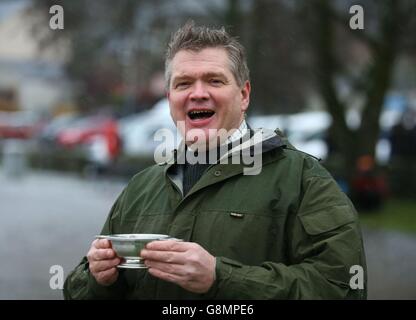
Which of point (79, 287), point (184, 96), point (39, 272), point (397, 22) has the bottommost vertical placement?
point (39, 272)

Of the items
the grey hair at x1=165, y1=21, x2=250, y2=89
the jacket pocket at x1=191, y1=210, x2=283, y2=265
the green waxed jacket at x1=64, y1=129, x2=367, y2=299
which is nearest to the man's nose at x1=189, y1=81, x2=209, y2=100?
the grey hair at x1=165, y1=21, x2=250, y2=89

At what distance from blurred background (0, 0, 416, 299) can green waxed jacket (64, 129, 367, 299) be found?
21.1ft

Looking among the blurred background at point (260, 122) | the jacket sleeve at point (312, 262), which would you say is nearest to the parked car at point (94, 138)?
the blurred background at point (260, 122)

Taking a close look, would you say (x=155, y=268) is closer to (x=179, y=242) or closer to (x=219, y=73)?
(x=179, y=242)

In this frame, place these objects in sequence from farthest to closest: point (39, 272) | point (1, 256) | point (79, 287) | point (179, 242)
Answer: point (1, 256), point (39, 272), point (79, 287), point (179, 242)

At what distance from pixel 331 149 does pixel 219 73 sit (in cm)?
1757

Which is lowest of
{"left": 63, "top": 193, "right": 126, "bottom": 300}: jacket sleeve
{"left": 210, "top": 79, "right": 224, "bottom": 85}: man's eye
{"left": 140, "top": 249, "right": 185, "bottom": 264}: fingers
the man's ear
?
{"left": 63, "top": 193, "right": 126, "bottom": 300}: jacket sleeve

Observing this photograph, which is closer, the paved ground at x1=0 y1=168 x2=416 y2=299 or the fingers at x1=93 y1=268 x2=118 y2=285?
the fingers at x1=93 y1=268 x2=118 y2=285

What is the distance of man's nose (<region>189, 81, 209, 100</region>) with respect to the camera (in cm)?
304

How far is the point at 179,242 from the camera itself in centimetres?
271

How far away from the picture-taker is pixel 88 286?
10.0ft

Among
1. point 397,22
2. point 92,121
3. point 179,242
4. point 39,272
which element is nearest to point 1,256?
point 39,272

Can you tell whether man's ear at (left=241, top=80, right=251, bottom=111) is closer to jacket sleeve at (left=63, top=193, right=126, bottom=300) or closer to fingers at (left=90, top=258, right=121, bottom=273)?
jacket sleeve at (left=63, top=193, right=126, bottom=300)

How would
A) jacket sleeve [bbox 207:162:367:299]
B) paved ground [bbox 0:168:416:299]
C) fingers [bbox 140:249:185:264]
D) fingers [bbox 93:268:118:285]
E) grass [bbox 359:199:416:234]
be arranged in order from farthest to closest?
grass [bbox 359:199:416:234] → paved ground [bbox 0:168:416:299] → fingers [bbox 93:268:118:285] → jacket sleeve [bbox 207:162:367:299] → fingers [bbox 140:249:185:264]
